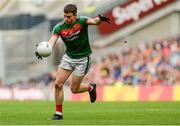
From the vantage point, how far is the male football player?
15.9 meters

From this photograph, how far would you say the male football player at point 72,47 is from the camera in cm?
1593

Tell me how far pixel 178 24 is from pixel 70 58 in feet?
66.1

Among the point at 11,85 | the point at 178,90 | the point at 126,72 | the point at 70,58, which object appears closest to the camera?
the point at 70,58

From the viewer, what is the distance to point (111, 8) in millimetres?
→ 35531

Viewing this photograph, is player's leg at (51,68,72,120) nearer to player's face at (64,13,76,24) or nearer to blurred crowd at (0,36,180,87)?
player's face at (64,13,76,24)

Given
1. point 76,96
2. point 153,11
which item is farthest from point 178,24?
point 76,96

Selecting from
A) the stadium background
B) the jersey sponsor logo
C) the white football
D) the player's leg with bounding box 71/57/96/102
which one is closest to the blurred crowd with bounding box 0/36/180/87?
the stadium background

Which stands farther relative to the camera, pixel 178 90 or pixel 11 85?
pixel 11 85

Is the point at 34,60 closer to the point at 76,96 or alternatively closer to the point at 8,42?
the point at 8,42

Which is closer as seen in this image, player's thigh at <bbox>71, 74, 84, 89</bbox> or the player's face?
the player's face

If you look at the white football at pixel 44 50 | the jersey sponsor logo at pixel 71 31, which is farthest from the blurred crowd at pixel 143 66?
the white football at pixel 44 50

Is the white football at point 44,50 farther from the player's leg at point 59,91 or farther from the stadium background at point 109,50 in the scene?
the stadium background at point 109,50

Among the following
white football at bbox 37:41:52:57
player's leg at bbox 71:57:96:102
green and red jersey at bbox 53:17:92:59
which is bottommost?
player's leg at bbox 71:57:96:102

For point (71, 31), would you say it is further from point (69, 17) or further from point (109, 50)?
point (109, 50)
